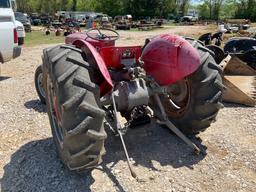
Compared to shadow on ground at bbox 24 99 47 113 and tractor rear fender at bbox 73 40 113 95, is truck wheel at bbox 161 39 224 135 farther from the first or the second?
shadow on ground at bbox 24 99 47 113

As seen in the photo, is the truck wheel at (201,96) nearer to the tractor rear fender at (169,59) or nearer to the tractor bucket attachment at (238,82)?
the tractor rear fender at (169,59)

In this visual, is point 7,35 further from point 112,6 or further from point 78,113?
point 112,6

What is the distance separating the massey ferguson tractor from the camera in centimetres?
324

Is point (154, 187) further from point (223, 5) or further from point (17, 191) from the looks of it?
point (223, 5)

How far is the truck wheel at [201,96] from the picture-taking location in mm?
→ 4148

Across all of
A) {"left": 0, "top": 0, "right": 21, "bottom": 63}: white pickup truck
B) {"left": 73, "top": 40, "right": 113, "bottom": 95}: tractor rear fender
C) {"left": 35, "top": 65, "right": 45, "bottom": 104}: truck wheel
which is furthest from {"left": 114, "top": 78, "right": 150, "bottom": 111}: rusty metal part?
{"left": 0, "top": 0, "right": 21, "bottom": 63}: white pickup truck

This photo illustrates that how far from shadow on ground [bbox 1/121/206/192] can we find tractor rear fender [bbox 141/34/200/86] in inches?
32.6

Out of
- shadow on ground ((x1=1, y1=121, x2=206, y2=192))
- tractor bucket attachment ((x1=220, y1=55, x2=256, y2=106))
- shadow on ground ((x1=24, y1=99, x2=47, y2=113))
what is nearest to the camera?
shadow on ground ((x1=1, y1=121, x2=206, y2=192))

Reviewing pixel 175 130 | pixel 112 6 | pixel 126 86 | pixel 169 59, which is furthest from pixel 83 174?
pixel 112 6

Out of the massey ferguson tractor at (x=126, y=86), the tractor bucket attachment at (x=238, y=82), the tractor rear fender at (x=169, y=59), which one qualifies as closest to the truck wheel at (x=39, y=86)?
the massey ferguson tractor at (x=126, y=86)

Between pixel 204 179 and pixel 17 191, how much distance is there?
1872 millimetres

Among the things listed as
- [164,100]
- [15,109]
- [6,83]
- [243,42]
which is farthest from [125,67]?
[243,42]

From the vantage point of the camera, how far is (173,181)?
148 inches

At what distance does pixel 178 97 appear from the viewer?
15.4 ft
